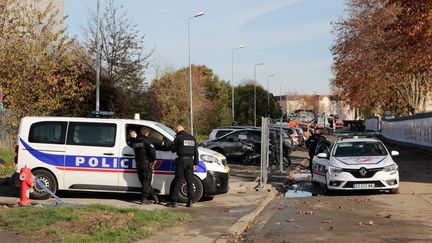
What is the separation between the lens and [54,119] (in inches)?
488

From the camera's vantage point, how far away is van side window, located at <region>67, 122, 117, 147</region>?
1219 centimetres

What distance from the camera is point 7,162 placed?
62.2 feet

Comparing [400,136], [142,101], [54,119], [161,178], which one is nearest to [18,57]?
[54,119]

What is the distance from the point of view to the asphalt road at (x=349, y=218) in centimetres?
861

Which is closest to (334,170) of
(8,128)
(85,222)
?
(85,222)

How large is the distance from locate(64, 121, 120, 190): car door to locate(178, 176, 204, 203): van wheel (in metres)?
1.45

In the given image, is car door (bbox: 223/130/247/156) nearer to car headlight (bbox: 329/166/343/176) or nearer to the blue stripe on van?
car headlight (bbox: 329/166/343/176)

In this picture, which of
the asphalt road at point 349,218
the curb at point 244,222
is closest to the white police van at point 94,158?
the curb at point 244,222

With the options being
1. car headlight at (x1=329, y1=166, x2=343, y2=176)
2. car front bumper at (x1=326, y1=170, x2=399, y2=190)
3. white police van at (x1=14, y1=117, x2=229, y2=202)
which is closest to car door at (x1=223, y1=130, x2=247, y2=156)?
car headlight at (x1=329, y1=166, x2=343, y2=176)

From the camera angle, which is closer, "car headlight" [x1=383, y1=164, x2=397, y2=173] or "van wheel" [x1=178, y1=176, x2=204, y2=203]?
"van wheel" [x1=178, y1=176, x2=204, y2=203]

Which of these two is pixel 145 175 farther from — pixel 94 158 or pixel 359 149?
pixel 359 149

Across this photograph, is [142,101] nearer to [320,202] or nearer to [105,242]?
[320,202]

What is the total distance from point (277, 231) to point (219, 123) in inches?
1822

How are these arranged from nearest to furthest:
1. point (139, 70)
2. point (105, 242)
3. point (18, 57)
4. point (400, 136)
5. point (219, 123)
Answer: point (105, 242)
point (18, 57)
point (139, 70)
point (400, 136)
point (219, 123)
